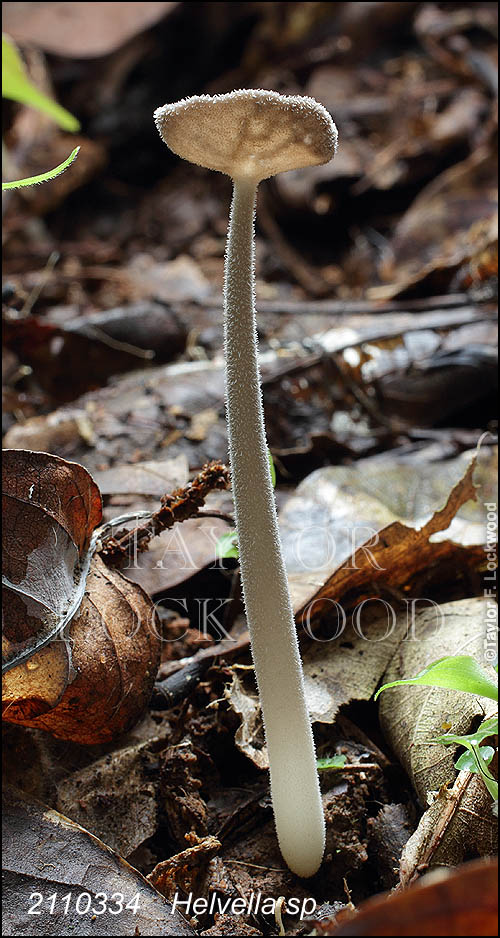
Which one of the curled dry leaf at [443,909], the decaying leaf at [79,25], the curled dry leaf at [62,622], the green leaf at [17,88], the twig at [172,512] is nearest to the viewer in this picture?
the curled dry leaf at [443,909]

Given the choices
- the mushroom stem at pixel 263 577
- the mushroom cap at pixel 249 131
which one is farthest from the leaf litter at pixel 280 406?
the mushroom cap at pixel 249 131

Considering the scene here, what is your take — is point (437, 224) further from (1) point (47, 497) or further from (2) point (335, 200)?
(1) point (47, 497)

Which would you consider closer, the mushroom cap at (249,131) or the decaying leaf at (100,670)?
the mushroom cap at (249,131)

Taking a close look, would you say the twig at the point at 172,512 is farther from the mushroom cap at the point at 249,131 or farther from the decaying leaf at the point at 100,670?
the mushroom cap at the point at 249,131

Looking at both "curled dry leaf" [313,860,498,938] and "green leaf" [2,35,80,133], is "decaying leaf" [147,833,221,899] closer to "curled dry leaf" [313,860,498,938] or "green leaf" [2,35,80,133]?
"curled dry leaf" [313,860,498,938]

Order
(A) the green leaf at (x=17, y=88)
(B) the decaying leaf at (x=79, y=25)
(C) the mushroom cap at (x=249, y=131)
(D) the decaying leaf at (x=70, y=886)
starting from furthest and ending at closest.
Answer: (B) the decaying leaf at (x=79, y=25) < (A) the green leaf at (x=17, y=88) < (D) the decaying leaf at (x=70, y=886) < (C) the mushroom cap at (x=249, y=131)

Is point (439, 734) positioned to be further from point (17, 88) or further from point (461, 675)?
point (17, 88)

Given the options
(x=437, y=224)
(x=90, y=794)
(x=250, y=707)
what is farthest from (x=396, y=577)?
(x=437, y=224)
